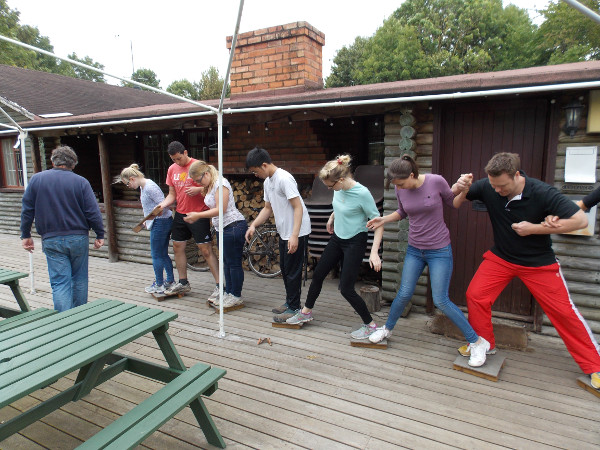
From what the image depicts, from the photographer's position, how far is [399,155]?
14.1 feet

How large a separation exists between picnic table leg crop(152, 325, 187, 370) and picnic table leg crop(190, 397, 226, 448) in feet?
1.02

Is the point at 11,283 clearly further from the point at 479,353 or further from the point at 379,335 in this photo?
the point at 479,353

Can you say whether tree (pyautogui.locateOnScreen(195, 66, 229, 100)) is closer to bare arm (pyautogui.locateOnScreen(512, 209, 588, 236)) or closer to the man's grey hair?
the man's grey hair

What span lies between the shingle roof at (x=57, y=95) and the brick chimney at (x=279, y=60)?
6.19 metres

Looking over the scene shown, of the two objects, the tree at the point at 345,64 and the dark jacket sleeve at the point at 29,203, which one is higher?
the tree at the point at 345,64

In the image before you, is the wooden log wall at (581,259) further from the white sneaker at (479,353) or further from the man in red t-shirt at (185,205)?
the man in red t-shirt at (185,205)

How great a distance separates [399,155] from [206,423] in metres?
3.16

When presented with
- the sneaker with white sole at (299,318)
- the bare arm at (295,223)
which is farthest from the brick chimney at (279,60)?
the sneaker with white sole at (299,318)

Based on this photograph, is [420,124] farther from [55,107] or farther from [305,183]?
[55,107]

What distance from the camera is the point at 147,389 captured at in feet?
9.53

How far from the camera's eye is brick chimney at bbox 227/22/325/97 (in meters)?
5.90

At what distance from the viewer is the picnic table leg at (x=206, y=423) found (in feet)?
7.28

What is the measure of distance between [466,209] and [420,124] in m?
0.98

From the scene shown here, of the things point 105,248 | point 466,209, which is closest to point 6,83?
point 105,248
